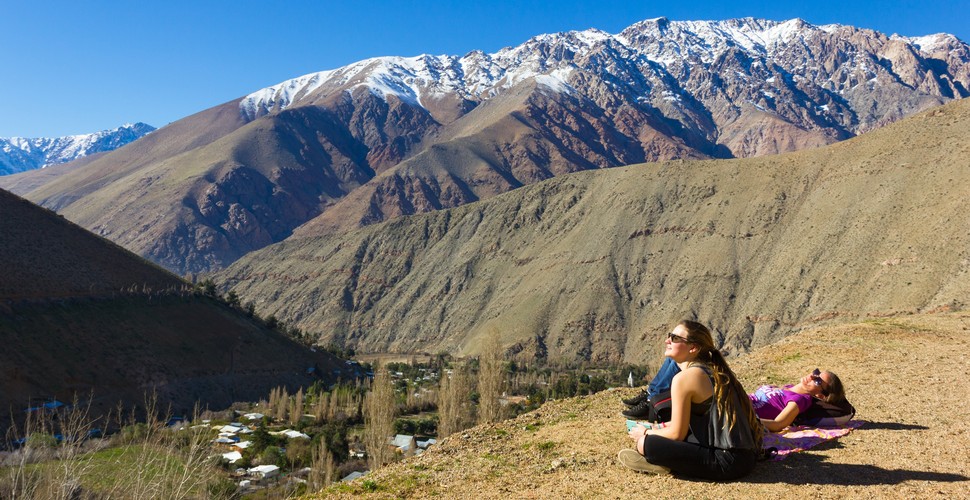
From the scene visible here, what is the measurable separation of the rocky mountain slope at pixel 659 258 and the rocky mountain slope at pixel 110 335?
40.1 metres

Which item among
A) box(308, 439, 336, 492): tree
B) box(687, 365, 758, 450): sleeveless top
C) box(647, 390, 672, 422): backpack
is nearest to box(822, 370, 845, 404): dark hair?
box(647, 390, 672, 422): backpack

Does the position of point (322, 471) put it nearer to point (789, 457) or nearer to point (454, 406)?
point (454, 406)

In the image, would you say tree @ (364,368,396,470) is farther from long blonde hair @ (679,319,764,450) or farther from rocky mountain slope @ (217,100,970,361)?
long blonde hair @ (679,319,764,450)

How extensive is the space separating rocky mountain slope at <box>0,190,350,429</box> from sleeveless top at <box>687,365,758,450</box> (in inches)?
2274

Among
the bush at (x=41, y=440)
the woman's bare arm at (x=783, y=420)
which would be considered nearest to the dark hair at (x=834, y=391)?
the woman's bare arm at (x=783, y=420)

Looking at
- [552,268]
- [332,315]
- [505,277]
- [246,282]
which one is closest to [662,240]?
[552,268]

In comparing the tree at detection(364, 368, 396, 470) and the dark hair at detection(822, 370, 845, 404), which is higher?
the dark hair at detection(822, 370, 845, 404)

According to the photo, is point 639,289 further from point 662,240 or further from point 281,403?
point 281,403

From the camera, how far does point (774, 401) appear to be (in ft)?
34.7

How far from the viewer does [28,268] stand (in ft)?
240

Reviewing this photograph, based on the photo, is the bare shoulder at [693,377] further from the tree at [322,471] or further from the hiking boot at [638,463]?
the tree at [322,471]

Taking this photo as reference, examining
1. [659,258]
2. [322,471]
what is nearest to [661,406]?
[322,471]

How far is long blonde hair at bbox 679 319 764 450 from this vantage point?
8.03m

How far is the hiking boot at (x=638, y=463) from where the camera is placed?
8836mm
